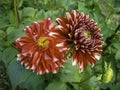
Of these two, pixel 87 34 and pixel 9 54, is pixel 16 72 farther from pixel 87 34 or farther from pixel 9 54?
pixel 87 34

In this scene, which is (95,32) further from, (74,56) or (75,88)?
(75,88)

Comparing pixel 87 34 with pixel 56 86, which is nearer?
pixel 87 34

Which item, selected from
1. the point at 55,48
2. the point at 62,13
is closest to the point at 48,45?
the point at 55,48

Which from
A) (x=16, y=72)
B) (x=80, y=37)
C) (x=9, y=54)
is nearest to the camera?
(x=80, y=37)

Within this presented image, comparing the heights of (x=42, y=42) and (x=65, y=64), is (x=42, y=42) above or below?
above

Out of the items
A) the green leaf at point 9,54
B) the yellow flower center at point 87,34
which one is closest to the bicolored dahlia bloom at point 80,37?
the yellow flower center at point 87,34

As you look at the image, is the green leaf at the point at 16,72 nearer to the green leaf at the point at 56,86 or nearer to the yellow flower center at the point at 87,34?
the green leaf at the point at 56,86

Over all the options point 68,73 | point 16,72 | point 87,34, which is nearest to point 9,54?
point 16,72
